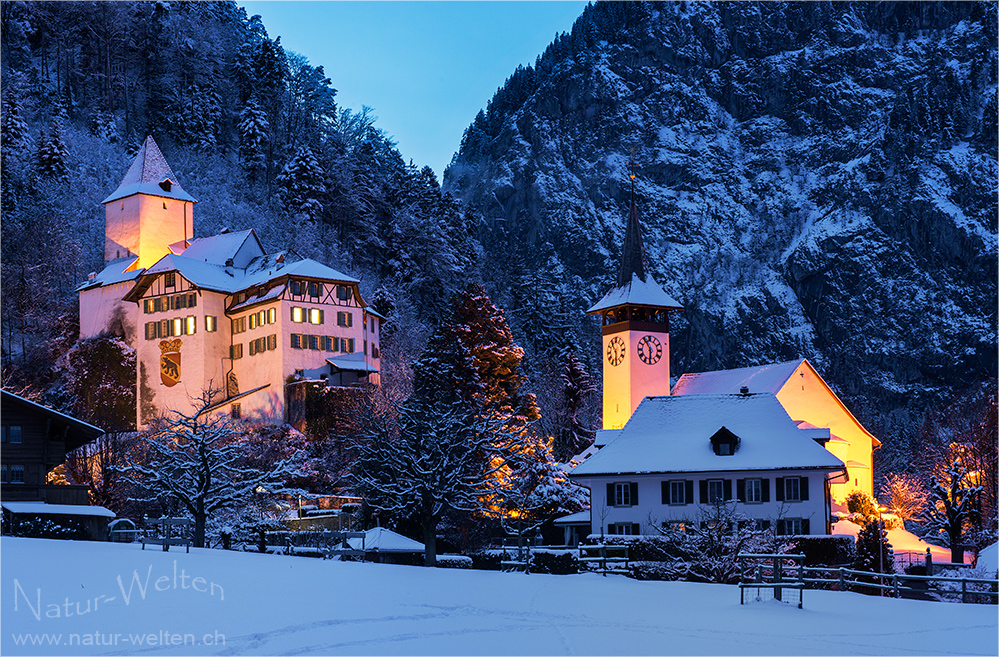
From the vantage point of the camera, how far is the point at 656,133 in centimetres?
19325

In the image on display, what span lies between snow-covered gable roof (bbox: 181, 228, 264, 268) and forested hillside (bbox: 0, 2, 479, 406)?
415 inches

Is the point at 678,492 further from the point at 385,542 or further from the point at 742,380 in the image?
the point at 742,380

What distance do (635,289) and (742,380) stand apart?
12893 mm

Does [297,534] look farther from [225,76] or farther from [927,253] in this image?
[927,253]

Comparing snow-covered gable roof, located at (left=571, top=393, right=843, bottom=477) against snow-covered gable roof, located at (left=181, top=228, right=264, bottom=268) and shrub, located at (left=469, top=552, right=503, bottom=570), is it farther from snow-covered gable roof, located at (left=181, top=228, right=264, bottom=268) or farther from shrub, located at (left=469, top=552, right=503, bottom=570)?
snow-covered gable roof, located at (left=181, top=228, right=264, bottom=268)

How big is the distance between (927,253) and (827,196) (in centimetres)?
2071

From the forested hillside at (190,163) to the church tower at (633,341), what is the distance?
17669 millimetres

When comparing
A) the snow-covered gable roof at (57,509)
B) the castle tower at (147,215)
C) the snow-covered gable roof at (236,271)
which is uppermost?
the castle tower at (147,215)

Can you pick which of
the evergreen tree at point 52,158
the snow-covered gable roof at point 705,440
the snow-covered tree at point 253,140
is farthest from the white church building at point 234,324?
the snow-covered tree at point 253,140

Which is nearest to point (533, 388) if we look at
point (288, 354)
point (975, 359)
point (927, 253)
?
point (288, 354)

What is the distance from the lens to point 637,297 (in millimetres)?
82875

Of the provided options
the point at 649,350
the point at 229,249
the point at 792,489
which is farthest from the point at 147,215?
the point at 792,489

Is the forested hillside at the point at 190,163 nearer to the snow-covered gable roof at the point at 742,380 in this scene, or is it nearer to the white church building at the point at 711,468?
the snow-covered gable roof at the point at 742,380

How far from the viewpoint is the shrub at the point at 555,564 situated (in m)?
39.7
